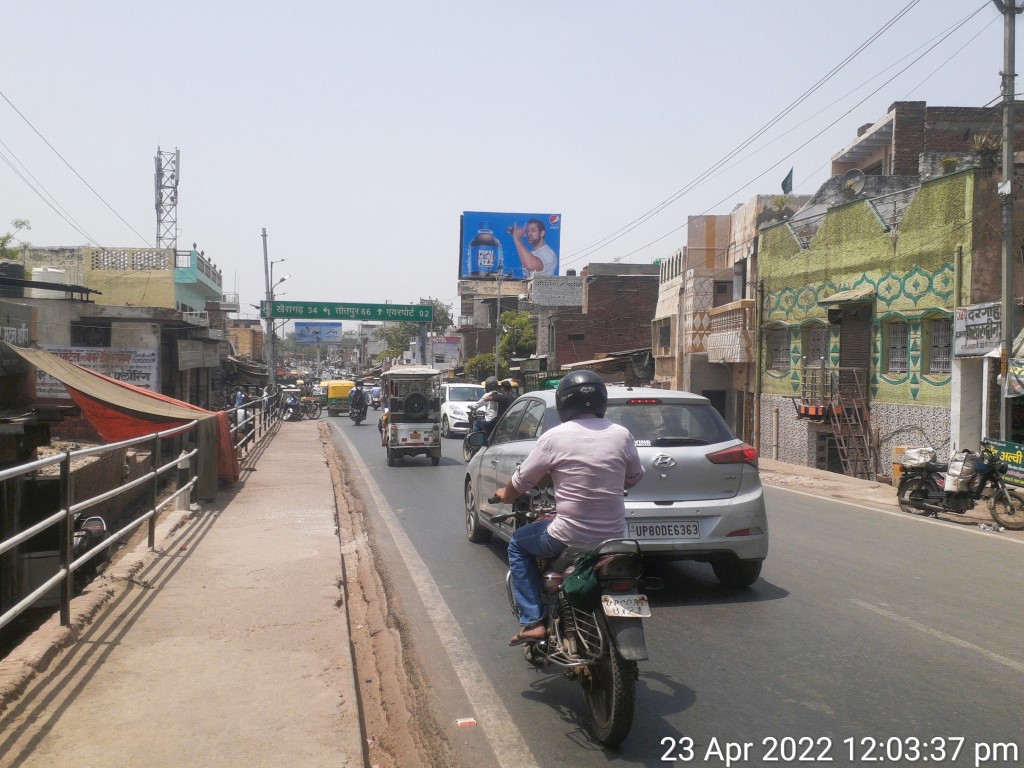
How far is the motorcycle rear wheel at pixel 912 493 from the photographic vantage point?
523 inches

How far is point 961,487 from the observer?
1242 centimetres

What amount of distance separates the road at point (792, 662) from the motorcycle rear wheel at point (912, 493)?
3512mm

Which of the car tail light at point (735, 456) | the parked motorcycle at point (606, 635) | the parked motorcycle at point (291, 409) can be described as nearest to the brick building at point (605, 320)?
the parked motorcycle at point (291, 409)

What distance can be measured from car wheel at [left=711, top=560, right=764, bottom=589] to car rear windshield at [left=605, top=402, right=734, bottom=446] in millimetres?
1033

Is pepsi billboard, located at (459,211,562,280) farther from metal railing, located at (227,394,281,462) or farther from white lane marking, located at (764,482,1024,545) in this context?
white lane marking, located at (764,482,1024,545)

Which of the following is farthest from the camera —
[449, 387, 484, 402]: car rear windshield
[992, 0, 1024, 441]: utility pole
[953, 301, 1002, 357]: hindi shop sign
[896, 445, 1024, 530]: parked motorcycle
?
[449, 387, 484, 402]: car rear windshield

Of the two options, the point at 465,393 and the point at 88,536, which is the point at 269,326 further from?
the point at 88,536

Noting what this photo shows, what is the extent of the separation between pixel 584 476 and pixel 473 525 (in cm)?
536

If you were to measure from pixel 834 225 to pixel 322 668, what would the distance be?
22714mm

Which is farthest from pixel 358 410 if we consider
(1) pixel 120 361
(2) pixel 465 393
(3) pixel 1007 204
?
(3) pixel 1007 204

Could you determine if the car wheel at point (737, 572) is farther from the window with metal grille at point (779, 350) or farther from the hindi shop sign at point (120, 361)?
the window with metal grille at point (779, 350)

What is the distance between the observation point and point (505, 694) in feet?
16.5

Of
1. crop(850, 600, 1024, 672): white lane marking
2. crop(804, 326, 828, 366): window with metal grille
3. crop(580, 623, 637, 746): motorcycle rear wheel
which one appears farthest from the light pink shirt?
crop(804, 326, 828, 366): window with metal grille

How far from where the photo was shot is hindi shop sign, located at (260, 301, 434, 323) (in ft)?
162
